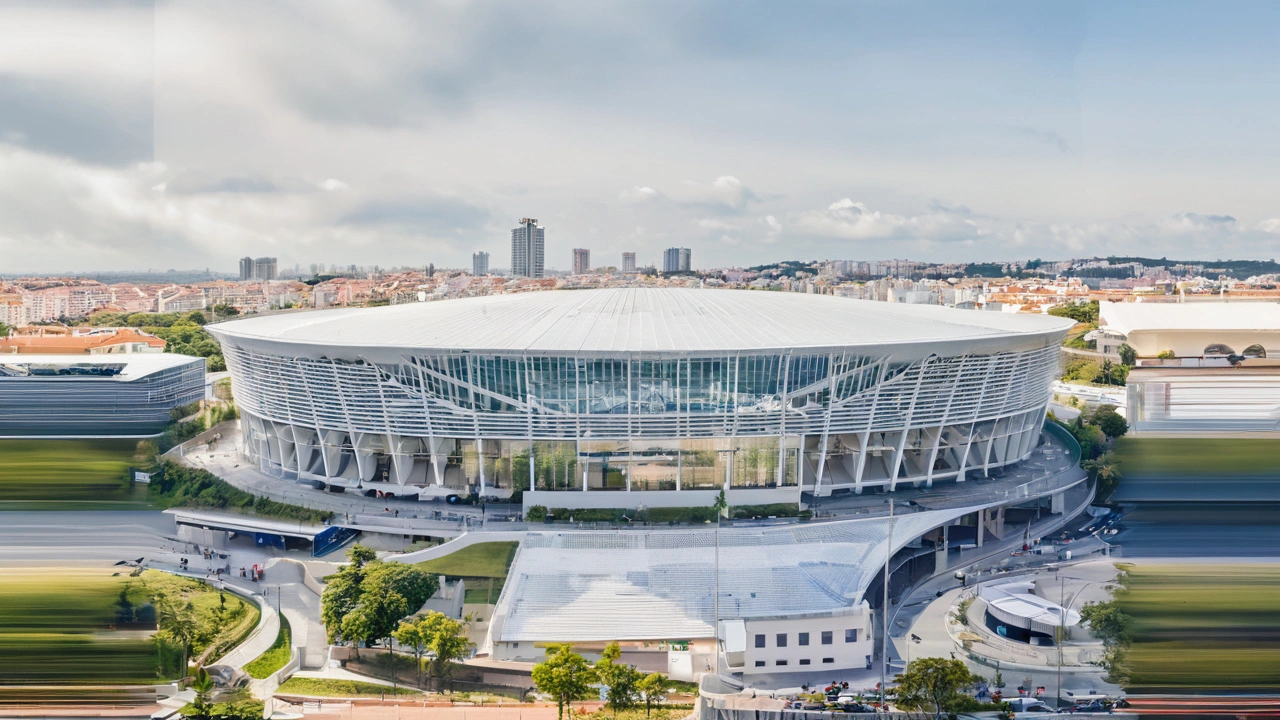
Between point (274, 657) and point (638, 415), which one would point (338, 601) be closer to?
point (274, 657)

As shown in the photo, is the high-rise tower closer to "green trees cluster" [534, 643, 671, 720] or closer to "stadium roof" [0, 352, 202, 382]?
"stadium roof" [0, 352, 202, 382]

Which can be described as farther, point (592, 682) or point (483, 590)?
point (483, 590)

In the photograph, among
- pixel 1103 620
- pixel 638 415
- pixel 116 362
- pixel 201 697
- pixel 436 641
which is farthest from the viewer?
pixel 116 362

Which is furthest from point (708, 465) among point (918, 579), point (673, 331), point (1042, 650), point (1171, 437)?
point (1171, 437)

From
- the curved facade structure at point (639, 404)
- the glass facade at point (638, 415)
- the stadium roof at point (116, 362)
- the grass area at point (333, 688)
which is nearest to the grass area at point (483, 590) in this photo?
the curved facade structure at point (639, 404)

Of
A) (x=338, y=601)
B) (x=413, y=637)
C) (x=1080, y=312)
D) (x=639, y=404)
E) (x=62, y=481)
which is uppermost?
(x=1080, y=312)

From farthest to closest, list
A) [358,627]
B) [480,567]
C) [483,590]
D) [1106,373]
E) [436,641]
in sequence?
[1106,373]
[480,567]
[483,590]
[358,627]
[436,641]

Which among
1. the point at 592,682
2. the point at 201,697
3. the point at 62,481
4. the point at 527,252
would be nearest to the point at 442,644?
the point at 592,682

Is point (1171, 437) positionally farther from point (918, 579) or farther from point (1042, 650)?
point (918, 579)
